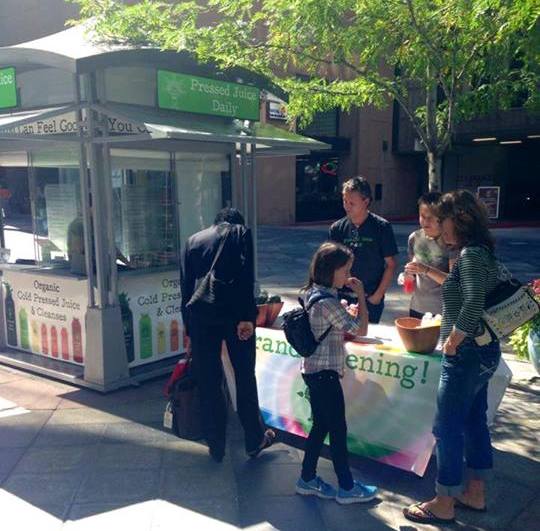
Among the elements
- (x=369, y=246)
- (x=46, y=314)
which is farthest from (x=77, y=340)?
(x=369, y=246)

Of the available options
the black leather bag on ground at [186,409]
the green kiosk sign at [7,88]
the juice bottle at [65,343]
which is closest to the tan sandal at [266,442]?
the black leather bag on ground at [186,409]

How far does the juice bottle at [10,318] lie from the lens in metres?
6.08

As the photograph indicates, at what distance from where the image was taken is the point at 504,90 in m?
5.88

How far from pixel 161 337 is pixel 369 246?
237 centimetres

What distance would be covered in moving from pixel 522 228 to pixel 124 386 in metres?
21.7

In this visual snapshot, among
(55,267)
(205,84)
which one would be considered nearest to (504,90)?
(205,84)

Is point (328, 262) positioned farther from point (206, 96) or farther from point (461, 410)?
point (206, 96)

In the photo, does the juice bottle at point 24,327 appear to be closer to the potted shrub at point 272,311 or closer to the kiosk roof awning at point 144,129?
the kiosk roof awning at point 144,129

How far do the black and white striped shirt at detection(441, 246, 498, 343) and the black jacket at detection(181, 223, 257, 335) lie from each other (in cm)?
128

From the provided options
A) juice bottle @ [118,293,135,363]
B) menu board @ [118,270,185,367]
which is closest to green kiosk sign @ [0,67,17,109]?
menu board @ [118,270,185,367]

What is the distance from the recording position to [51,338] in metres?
5.79

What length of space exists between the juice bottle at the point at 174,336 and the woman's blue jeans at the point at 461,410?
→ 10.8ft

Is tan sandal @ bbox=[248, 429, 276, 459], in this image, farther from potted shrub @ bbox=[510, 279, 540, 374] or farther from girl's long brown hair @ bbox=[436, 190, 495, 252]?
potted shrub @ bbox=[510, 279, 540, 374]

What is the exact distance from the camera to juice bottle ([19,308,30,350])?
601 centimetres
